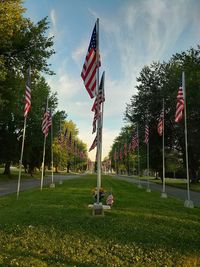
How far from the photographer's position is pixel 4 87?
2786 centimetres

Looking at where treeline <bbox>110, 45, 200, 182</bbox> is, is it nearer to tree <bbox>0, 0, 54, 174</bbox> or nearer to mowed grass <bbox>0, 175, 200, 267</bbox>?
tree <bbox>0, 0, 54, 174</bbox>

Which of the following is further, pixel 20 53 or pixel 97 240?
pixel 20 53

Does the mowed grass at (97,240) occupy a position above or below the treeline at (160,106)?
below

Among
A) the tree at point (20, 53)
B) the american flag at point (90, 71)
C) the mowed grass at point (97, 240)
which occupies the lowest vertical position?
the mowed grass at point (97, 240)

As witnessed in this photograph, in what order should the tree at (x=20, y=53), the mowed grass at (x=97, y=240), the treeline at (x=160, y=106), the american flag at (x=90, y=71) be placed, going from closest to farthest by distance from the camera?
the mowed grass at (x=97, y=240), the american flag at (x=90, y=71), the tree at (x=20, y=53), the treeline at (x=160, y=106)

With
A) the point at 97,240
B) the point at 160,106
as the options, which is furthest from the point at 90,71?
the point at 160,106

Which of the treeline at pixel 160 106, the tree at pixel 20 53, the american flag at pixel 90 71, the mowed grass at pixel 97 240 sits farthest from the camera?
the treeline at pixel 160 106

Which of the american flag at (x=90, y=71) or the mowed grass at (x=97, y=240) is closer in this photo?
the mowed grass at (x=97, y=240)

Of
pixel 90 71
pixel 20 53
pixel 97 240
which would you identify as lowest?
pixel 97 240

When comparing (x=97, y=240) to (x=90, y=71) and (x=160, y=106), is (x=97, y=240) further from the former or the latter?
(x=160, y=106)

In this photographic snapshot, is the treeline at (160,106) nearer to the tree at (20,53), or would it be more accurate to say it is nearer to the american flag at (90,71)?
the tree at (20,53)

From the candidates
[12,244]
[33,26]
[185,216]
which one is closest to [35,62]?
[33,26]

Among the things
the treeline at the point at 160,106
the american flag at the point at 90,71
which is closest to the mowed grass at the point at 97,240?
the american flag at the point at 90,71

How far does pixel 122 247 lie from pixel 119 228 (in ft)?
6.26
